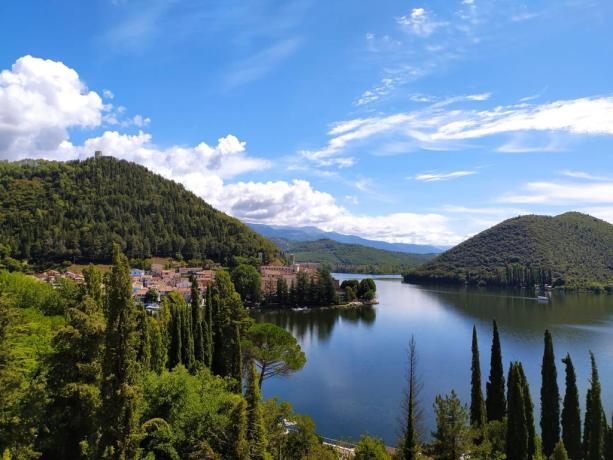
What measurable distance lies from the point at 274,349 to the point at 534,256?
483 ft

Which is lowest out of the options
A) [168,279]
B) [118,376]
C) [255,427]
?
[255,427]

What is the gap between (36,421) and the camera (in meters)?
12.9

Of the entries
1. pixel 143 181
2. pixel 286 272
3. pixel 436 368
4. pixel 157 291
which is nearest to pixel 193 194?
pixel 143 181

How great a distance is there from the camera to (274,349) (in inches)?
1224

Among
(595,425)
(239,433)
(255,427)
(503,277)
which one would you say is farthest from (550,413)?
(503,277)

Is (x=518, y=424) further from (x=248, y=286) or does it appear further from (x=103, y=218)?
(x=103, y=218)

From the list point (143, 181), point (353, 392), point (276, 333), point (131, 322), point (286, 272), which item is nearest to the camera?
point (131, 322)

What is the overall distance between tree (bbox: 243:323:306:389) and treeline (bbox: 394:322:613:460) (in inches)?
412

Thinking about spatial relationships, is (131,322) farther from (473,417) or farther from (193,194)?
(193,194)

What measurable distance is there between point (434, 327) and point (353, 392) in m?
36.7

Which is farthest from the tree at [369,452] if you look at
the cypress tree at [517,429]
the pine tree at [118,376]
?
the pine tree at [118,376]

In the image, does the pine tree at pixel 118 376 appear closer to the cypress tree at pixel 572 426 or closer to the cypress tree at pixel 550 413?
the cypress tree at pixel 572 426

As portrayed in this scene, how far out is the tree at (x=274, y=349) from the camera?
30703 millimetres

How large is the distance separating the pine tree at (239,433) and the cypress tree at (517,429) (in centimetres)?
1447
